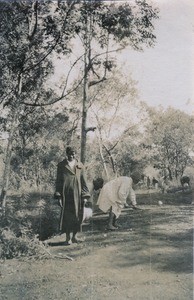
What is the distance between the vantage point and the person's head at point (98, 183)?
494 cm

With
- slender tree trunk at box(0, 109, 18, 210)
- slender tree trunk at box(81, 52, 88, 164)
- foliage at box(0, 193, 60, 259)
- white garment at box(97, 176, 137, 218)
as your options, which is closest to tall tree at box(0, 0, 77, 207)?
slender tree trunk at box(0, 109, 18, 210)

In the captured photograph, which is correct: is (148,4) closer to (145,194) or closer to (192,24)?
(192,24)

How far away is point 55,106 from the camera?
16.8 feet

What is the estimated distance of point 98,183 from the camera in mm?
4949

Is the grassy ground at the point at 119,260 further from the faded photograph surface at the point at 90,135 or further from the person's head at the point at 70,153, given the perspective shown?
the person's head at the point at 70,153

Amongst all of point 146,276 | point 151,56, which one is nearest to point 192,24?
point 151,56

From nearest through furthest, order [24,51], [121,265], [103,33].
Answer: [121,265]
[103,33]
[24,51]

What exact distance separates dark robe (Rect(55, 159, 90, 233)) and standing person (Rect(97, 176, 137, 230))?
0.68 feet

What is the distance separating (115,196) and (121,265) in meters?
0.91

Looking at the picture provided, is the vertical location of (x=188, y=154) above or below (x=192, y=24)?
below

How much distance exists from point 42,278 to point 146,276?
44.3 inches

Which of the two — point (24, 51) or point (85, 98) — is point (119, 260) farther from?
point (24, 51)

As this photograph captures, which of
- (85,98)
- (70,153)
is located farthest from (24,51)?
(70,153)

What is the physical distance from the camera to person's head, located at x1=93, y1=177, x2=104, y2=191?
4.94 meters
